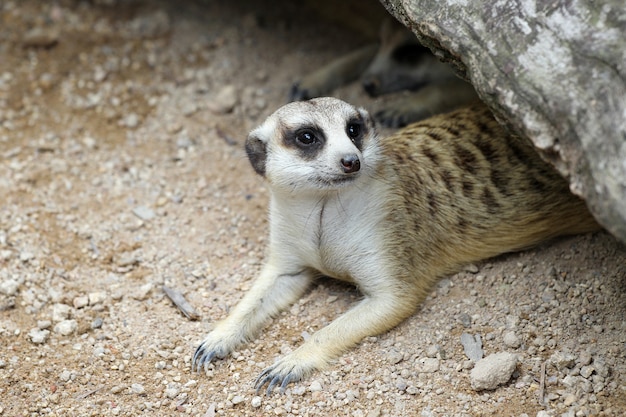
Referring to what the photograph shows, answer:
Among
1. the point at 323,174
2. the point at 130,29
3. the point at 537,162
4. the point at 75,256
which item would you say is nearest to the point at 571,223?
the point at 537,162

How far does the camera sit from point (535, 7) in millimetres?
2059

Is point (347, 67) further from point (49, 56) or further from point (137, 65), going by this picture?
point (49, 56)

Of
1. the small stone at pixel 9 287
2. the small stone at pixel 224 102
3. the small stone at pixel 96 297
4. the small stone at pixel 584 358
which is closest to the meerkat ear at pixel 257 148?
the small stone at pixel 96 297

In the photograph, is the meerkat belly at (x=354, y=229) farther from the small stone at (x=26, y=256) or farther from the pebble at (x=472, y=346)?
the small stone at (x=26, y=256)

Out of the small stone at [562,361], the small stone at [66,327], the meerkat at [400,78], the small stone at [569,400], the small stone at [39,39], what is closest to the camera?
the small stone at [569,400]

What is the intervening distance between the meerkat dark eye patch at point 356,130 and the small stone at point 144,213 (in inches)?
49.9

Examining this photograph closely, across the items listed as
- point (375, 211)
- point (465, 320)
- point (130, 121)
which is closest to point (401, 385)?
point (465, 320)

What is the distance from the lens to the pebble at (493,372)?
239 cm

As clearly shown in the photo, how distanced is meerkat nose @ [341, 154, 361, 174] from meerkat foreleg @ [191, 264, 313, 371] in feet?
2.37

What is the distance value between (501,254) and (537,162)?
0.40 meters

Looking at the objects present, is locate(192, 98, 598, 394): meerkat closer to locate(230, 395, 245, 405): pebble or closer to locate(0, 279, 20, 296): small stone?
locate(230, 395, 245, 405): pebble

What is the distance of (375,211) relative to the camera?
2.73 m

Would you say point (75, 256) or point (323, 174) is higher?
point (323, 174)

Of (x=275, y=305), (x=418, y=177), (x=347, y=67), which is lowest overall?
(x=275, y=305)
